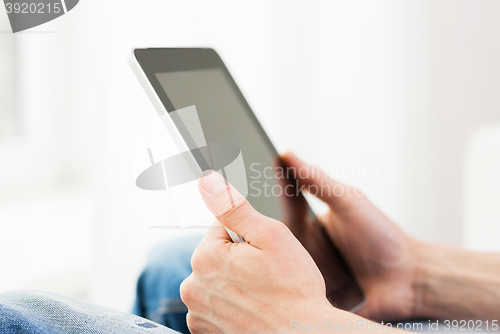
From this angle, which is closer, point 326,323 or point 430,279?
point 326,323

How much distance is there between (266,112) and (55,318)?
2.90ft

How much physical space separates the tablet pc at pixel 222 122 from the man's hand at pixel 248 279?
0.16 feet

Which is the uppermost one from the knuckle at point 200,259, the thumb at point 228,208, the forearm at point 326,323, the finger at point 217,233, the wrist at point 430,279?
the thumb at point 228,208

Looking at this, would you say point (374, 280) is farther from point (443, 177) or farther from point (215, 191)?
point (443, 177)

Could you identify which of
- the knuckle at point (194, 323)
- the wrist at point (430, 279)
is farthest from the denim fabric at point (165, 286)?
the wrist at point (430, 279)

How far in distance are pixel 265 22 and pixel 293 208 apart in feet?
2.35

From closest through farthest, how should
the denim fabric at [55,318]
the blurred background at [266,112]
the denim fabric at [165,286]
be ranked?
the denim fabric at [55,318]
the denim fabric at [165,286]
the blurred background at [266,112]

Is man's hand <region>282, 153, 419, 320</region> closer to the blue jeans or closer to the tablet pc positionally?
the tablet pc

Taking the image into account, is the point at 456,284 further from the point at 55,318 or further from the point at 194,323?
the point at 55,318

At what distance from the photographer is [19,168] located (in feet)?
2.70

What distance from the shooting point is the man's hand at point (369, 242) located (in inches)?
19.6

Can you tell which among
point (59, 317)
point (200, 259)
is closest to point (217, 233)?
point (200, 259)

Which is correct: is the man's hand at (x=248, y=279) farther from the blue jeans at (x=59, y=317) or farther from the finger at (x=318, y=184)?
the finger at (x=318, y=184)

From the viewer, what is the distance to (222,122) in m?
0.38
